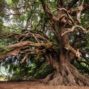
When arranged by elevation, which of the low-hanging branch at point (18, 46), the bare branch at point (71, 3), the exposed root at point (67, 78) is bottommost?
the exposed root at point (67, 78)

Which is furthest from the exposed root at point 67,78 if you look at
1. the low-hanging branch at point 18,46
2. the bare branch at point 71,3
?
the bare branch at point 71,3

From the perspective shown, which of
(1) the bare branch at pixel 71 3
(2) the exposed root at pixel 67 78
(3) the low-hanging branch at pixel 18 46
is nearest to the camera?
(3) the low-hanging branch at pixel 18 46

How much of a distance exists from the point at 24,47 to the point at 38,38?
4.11 ft

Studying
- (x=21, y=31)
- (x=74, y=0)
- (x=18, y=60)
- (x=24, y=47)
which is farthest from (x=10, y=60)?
(x=74, y=0)

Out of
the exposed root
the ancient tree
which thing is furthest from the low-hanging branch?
the exposed root

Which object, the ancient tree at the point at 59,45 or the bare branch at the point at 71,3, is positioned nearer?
the ancient tree at the point at 59,45

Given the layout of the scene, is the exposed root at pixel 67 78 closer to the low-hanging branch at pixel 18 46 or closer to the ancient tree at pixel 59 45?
the ancient tree at pixel 59 45

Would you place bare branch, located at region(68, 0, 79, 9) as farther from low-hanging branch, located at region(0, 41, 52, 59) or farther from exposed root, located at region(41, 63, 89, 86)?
exposed root, located at region(41, 63, 89, 86)

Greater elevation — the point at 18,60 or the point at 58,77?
the point at 18,60

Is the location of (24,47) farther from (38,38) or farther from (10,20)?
(10,20)

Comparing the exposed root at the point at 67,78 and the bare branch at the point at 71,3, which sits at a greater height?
the bare branch at the point at 71,3

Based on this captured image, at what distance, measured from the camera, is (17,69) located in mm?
16828

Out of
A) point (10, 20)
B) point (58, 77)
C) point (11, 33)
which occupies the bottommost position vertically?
point (58, 77)

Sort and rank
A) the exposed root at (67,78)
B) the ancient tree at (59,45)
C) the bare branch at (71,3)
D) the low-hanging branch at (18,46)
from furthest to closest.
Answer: the bare branch at (71,3) < the exposed root at (67,78) < the ancient tree at (59,45) < the low-hanging branch at (18,46)
